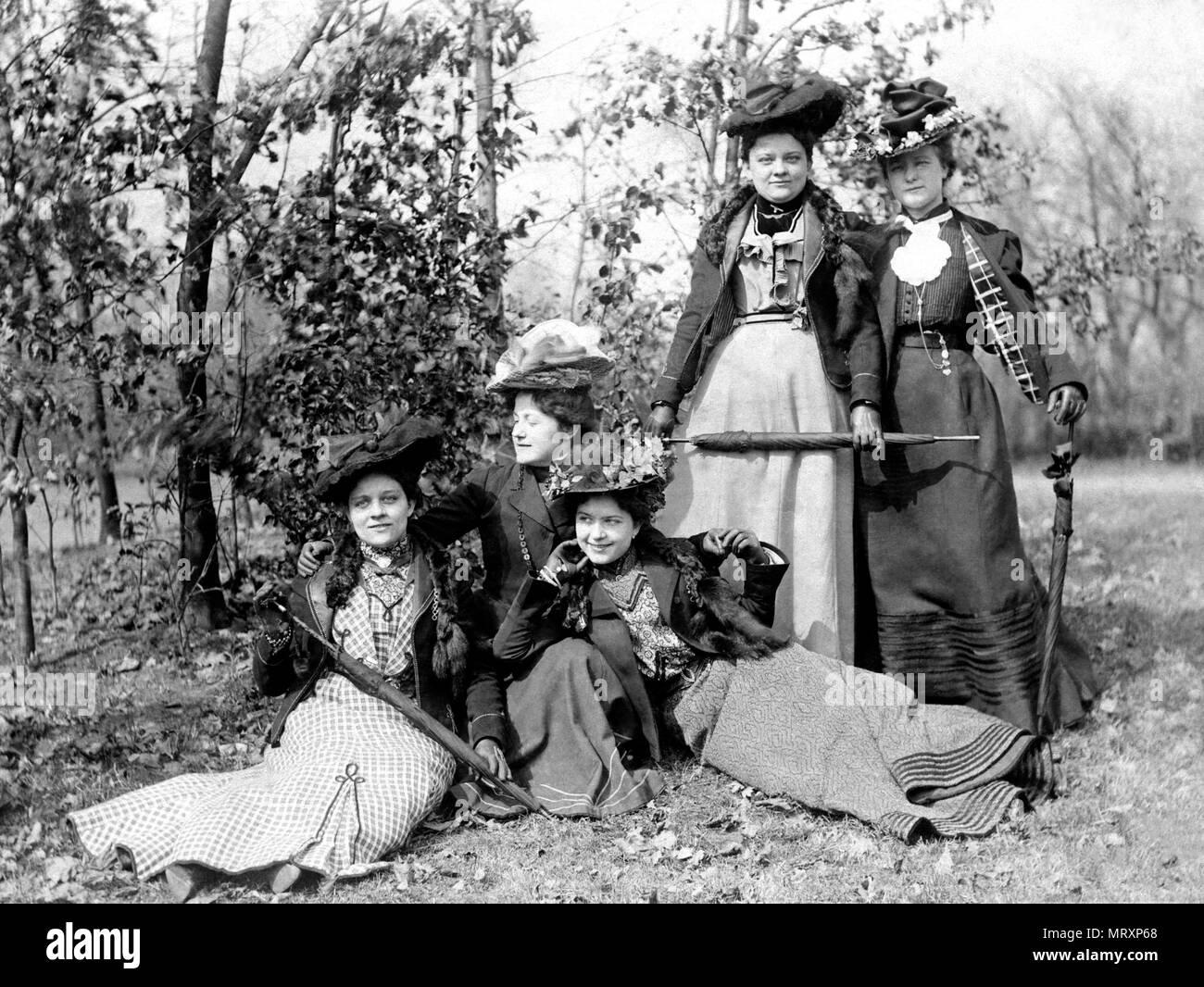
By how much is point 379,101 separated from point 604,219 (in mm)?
1239

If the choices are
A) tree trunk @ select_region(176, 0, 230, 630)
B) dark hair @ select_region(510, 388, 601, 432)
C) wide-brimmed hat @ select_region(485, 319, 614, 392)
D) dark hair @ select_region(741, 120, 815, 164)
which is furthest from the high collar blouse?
tree trunk @ select_region(176, 0, 230, 630)

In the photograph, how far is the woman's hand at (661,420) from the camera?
15.7ft

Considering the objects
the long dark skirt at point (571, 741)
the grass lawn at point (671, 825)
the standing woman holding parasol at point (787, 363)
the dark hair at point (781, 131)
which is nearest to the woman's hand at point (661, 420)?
the standing woman holding parasol at point (787, 363)

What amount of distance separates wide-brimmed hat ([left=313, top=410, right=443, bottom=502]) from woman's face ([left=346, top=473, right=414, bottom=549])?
0.03 m

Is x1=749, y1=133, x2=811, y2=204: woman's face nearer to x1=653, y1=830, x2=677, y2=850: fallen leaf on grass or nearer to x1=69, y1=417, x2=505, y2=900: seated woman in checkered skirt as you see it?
x1=69, y1=417, x2=505, y2=900: seated woman in checkered skirt

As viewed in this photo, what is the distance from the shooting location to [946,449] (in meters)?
4.82

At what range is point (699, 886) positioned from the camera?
3707 millimetres

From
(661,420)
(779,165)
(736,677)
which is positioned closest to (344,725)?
(736,677)

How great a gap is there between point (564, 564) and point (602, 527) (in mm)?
183

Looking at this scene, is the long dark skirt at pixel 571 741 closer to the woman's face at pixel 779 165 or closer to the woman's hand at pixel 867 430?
the woman's hand at pixel 867 430

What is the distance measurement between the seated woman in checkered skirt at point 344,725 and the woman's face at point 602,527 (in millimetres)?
500

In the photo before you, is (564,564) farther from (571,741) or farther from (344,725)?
(344,725)

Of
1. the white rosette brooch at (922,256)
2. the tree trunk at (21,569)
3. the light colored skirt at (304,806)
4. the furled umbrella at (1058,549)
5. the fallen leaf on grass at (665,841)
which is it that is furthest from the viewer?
the tree trunk at (21,569)
